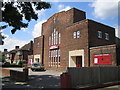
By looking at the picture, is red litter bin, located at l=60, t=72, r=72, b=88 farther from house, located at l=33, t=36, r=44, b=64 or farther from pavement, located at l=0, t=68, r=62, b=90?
house, located at l=33, t=36, r=44, b=64

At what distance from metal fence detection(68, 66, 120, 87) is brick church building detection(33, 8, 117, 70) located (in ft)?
21.6

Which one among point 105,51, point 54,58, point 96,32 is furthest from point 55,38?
point 105,51

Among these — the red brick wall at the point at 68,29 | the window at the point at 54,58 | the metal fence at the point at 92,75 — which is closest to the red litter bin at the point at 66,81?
the metal fence at the point at 92,75

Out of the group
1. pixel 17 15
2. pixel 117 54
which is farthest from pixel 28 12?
pixel 117 54

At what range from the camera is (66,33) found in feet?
102

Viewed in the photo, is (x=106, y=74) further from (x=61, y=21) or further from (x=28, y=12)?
(x=61, y=21)

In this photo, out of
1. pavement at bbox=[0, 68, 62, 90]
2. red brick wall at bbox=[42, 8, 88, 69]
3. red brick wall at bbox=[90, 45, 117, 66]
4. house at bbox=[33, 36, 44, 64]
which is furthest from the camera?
house at bbox=[33, 36, 44, 64]

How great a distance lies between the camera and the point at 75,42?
28297 mm

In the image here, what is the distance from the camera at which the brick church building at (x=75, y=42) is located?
23.6m

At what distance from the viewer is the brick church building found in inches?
927

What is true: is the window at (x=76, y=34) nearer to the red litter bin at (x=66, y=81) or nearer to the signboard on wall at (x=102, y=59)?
the signboard on wall at (x=102, y=59)

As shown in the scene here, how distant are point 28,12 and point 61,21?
21.2m

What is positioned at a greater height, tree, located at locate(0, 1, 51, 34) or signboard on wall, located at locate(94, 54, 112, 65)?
tree, located at locate(0, 1, 51, 34)

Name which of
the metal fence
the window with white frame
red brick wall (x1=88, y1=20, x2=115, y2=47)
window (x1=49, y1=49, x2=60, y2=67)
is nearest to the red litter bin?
the metal fence
